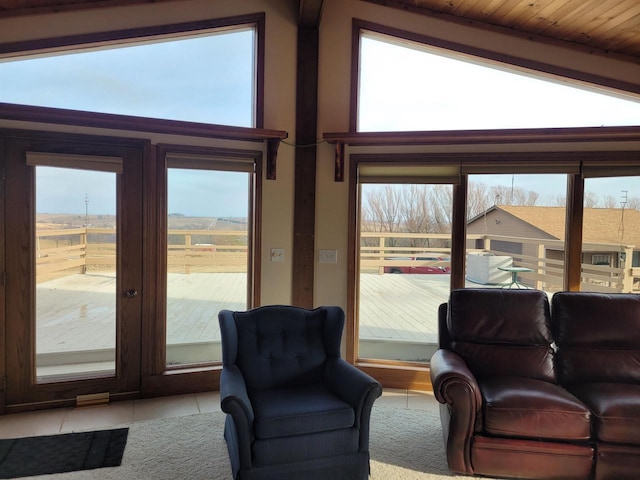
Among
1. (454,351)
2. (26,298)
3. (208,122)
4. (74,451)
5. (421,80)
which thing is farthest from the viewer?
(421,80)

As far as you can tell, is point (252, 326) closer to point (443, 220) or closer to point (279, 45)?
point (443, 220)

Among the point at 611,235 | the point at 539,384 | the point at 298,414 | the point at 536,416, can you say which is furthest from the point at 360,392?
the point at 611,235

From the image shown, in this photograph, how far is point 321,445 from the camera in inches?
85.5

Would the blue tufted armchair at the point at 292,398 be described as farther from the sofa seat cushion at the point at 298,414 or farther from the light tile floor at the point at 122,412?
the light tile floor at the point at 122,412

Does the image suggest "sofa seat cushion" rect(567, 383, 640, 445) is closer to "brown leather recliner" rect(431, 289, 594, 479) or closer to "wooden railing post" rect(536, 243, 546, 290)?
"brown leather recliner" rect(431, 289, 594, 479)

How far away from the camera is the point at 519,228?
12.0 feet

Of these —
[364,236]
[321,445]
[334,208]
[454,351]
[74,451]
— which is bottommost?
[74,451]

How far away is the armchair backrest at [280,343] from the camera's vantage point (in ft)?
8.48

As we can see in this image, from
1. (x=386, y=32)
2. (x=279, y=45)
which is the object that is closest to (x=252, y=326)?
(x=279, y=45)

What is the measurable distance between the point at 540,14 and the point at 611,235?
2.01 m

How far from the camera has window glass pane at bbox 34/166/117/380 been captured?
125 inches

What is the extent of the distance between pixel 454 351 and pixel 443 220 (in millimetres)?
1320

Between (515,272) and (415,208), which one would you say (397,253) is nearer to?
(415,208)

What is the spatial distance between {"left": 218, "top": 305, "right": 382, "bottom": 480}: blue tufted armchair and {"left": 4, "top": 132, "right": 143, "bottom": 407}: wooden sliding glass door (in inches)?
52.5
